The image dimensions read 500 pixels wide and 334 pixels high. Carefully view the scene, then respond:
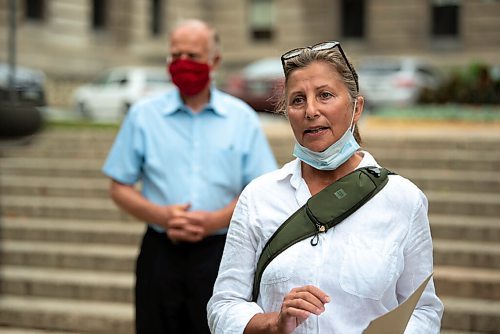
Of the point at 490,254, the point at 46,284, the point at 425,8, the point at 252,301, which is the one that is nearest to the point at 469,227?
the point at 490,254

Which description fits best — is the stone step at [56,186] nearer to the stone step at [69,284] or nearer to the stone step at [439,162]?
the stone step at [69,284]

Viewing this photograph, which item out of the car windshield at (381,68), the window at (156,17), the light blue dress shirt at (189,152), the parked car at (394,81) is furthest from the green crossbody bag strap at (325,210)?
the window at (156,17)

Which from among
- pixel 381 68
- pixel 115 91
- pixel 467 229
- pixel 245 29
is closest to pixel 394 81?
pixel 381 68

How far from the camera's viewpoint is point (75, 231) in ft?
30.7

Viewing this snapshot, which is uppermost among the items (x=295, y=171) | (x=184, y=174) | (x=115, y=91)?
(x=295, y=171)

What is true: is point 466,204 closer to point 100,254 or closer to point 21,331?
point 100,254

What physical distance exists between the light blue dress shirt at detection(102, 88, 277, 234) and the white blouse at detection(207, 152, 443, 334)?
1766 millimetres

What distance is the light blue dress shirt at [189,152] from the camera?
186 inches

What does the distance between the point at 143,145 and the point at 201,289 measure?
817 millimetres

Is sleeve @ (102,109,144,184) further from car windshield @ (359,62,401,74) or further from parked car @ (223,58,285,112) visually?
car windshield @ (359,62,401,74)

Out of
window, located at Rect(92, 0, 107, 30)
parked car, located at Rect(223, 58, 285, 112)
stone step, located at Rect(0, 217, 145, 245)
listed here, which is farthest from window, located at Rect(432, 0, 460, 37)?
stone step, located at Rect(0, 217, 145, 245)

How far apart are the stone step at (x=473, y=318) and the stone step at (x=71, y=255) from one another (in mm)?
2922

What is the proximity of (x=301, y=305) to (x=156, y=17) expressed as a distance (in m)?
37.6

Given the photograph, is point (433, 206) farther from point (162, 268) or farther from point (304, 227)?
point (304, 227)
